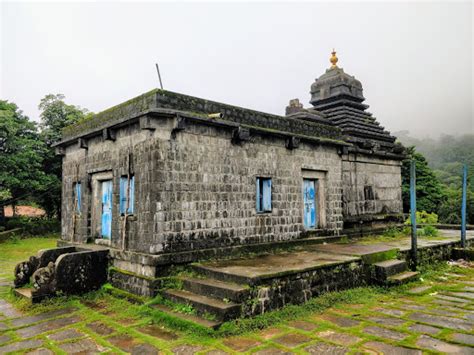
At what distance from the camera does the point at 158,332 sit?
18.1ft

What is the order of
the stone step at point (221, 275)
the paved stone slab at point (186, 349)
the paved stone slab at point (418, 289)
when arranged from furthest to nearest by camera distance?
the paved stone slab at point (418, 289) → the stone step at point (221, 275) → the paved stone slab at point (186, 349)

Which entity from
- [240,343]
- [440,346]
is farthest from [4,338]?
[440,346]

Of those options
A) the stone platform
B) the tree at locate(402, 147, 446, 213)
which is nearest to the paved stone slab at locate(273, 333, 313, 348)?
the stone platform

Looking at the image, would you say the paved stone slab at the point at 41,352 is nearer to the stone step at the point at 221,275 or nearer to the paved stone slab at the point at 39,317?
the paved stone slab at the point at 39,317

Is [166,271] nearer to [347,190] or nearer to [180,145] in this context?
[180,145]

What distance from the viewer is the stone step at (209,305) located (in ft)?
17.8

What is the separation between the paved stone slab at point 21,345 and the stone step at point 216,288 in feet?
8.03

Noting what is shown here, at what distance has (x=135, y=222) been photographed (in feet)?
24.8

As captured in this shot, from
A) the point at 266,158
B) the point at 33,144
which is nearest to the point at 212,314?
the point at 266,158

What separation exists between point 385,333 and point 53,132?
21073 millimetres

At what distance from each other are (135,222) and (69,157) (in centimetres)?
441

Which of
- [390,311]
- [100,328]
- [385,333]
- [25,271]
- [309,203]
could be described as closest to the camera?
[385,333]

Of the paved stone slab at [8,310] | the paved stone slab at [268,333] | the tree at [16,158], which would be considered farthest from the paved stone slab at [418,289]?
the tree at [16,158]

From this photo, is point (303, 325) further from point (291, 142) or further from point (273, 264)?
point (291, 142)
